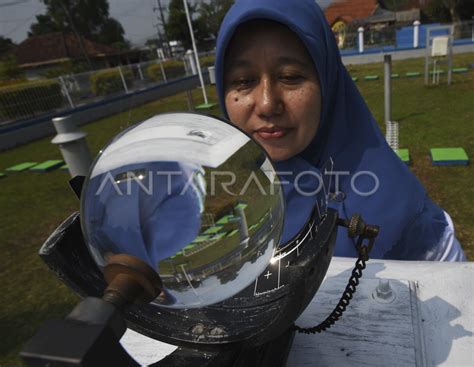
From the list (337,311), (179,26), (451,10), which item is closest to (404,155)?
(337,311)

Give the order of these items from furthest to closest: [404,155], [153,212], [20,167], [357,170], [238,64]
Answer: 1. [20,167]
2. [404,155]
3. [357,170]
4. [238,64]
5. [153,212]

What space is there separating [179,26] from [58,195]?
35959 mm

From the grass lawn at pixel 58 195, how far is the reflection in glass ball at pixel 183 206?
18 centimetres

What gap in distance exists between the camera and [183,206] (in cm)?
59

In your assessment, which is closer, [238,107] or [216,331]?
[216,331]

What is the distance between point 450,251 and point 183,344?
95 centimetres

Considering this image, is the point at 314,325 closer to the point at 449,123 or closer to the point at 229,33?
the point at 229,33

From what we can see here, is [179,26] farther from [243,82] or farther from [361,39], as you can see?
[243,82]

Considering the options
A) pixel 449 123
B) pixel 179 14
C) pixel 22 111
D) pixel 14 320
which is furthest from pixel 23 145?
pixel 179 14

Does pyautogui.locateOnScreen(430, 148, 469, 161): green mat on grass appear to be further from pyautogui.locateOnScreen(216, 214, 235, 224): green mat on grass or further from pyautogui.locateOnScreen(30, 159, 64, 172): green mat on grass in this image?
pyautogui.locateOnScreen(30, 159, 64, 172): green mat on grass

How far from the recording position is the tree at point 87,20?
125ft

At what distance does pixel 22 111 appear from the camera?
1095cm

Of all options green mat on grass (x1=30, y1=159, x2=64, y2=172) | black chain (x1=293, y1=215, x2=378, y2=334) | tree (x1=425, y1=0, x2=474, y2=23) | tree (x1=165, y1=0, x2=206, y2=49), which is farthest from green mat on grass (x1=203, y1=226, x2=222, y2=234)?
tree (x1=165, y1=0, x2=206, y2=49)

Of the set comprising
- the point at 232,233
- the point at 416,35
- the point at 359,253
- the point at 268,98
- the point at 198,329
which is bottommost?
the point at 416,35
